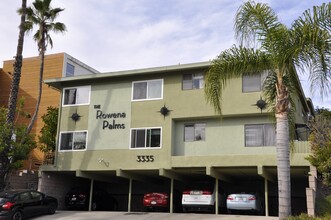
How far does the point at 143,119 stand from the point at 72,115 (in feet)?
16.0

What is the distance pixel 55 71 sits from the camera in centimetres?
3794

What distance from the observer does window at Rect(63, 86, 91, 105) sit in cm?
2603

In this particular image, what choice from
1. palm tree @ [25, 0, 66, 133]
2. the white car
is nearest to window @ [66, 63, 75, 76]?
palm tree @ [25, 0, 66, 133]

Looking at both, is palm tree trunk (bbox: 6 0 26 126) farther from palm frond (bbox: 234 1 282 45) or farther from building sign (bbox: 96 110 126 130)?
palm frond (bbox: 234 1 282 45)

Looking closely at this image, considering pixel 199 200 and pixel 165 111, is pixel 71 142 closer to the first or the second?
pixel 165 111

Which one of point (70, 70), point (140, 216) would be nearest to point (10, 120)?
point (140, 216)

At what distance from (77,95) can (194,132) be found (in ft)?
26.2

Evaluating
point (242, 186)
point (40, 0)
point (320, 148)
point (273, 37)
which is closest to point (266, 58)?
point (273, 37)

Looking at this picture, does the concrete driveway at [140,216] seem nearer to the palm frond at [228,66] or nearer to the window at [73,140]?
the window at [73,140]

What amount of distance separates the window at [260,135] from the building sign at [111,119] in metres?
7.21

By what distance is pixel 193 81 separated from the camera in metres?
23.3

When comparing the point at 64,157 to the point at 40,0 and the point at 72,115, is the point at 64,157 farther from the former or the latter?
the point at 40,0

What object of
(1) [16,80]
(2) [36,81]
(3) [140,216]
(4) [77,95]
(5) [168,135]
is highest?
(2) [36,81]

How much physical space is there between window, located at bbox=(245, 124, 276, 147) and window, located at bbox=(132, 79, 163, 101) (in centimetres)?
540
